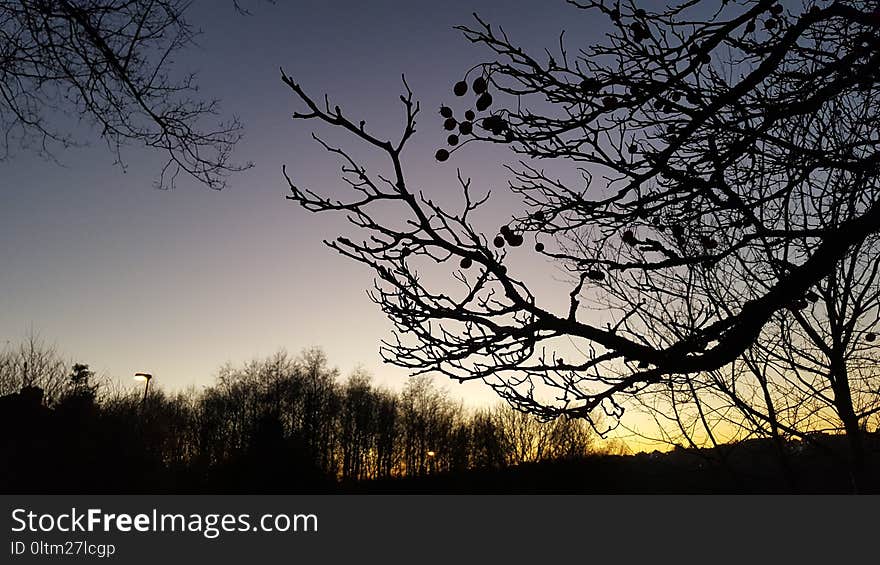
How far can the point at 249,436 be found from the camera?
2300 cm

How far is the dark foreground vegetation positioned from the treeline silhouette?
5cm

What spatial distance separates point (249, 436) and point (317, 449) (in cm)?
1038

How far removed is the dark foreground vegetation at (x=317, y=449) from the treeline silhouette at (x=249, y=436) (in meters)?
0.05

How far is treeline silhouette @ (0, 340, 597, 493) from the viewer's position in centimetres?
1420

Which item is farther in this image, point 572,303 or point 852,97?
point 852,97

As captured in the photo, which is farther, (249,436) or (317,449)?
(317,449)

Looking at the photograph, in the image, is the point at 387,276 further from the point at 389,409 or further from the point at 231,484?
the point at 389,409

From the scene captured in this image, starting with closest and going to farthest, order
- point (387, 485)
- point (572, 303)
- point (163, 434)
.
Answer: point (572, 303), point (163, 434), point (387, 485)

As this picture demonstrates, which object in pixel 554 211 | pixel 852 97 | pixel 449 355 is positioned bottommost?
pixel 449 355

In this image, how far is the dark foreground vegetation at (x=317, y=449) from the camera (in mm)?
8027

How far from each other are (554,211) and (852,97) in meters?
2.16

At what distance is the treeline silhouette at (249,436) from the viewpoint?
559 inches
